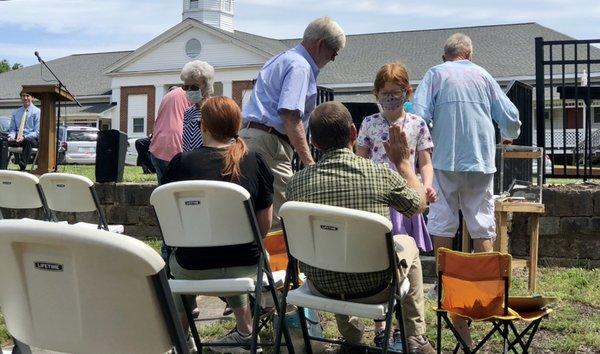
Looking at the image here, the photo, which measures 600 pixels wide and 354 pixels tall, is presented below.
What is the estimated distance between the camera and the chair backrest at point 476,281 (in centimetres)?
343

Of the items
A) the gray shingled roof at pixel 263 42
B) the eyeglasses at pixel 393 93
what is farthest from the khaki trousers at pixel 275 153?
the gray shingled roof at pixel 263 42

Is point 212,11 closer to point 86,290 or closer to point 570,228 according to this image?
point 570,228

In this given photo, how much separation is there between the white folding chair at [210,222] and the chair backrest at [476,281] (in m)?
0.81

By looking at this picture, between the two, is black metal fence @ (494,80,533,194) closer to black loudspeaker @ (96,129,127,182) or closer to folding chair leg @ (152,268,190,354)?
black loudspeaker @ (96,129,127,182)

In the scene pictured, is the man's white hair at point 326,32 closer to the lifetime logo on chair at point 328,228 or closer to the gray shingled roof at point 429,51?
the lifetime logo on chair at point 328,228

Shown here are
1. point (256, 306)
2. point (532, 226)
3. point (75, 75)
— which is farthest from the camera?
point (75, 75)

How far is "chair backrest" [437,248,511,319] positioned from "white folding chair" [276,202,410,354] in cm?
32

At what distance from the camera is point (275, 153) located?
490cm

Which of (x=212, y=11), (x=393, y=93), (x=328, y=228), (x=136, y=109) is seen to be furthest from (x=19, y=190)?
(x=212, y=11)

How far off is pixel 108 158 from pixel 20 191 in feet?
12.0

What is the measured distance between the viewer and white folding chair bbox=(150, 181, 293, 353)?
3469 millimetres

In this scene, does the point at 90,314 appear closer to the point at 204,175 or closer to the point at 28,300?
the point at 28,300

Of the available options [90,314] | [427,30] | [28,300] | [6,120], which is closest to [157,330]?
[90,314]

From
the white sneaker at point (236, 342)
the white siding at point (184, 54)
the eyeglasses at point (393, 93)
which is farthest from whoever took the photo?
the white siding at point (184, 54)
